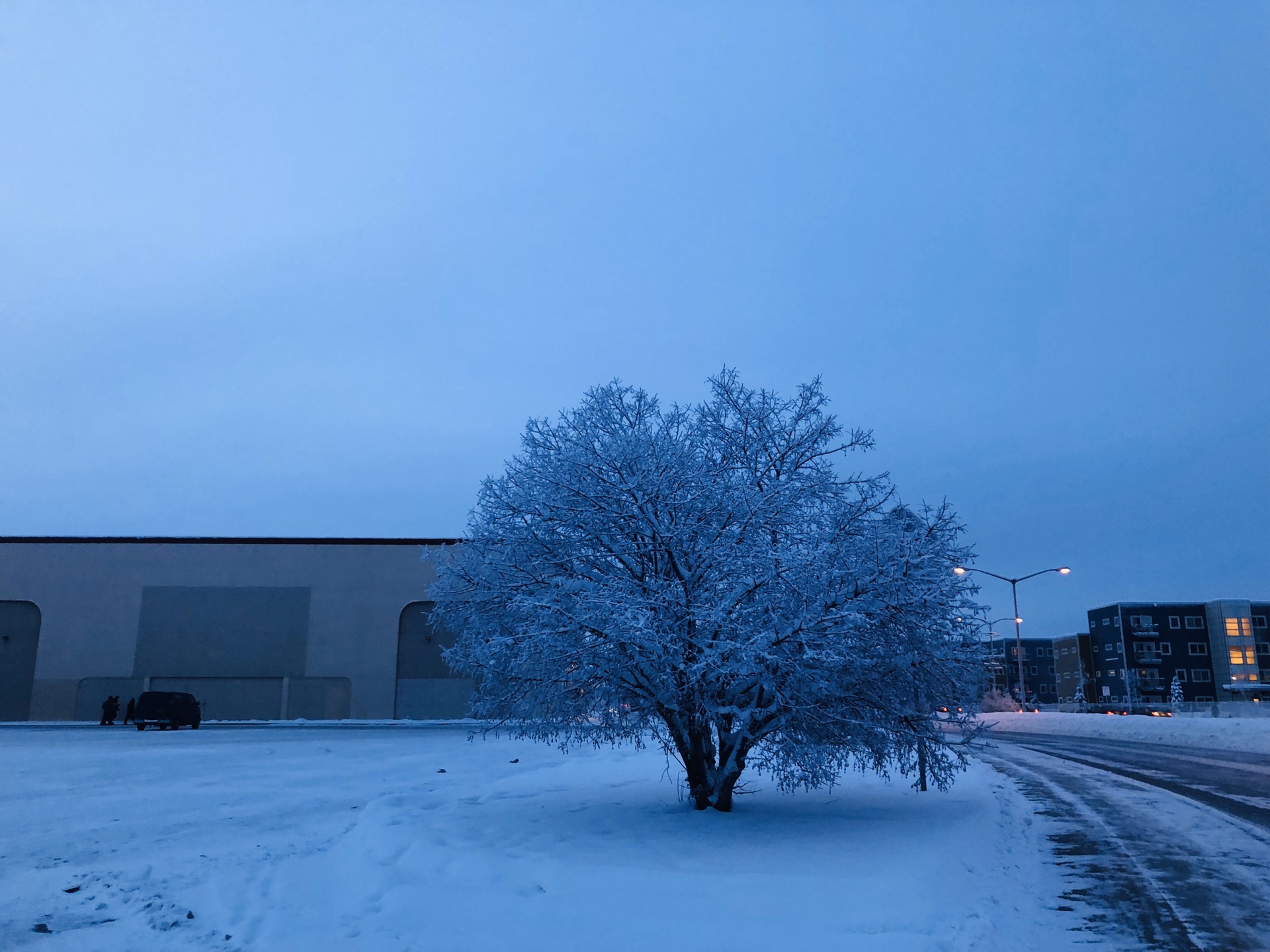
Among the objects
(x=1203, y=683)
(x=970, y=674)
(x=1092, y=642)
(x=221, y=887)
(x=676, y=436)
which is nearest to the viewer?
(x=221, y=887)

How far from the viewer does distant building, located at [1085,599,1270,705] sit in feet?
342

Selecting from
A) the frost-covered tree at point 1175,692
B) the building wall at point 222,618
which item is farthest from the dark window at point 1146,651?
the building wall at point 222,618

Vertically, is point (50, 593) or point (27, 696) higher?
point (50, 593)

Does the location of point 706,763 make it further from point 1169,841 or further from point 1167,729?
point 1167,729

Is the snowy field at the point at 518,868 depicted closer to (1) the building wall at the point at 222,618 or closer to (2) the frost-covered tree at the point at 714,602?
(2) the frost-covered tree at the point at 714,602

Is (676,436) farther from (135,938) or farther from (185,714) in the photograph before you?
(185,714)

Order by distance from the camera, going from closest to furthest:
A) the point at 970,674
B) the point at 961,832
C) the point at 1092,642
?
the point at 961,832 → the point at 970,674 → the point at 1092,642

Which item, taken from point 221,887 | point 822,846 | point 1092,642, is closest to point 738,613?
point 822,846

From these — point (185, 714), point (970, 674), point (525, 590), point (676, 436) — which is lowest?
point (185, 714)

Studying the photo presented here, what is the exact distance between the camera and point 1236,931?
22.4 feet

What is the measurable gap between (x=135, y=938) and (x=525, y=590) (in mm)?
5924

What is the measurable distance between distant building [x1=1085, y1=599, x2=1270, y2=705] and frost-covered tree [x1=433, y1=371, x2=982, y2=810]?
106094 mm

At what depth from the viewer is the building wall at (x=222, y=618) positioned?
1877 inches

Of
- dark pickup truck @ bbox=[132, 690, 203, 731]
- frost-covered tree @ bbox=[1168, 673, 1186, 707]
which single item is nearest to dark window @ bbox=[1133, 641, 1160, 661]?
frost-covered tree @ bbox=[1168, 673, 1186, 707]
